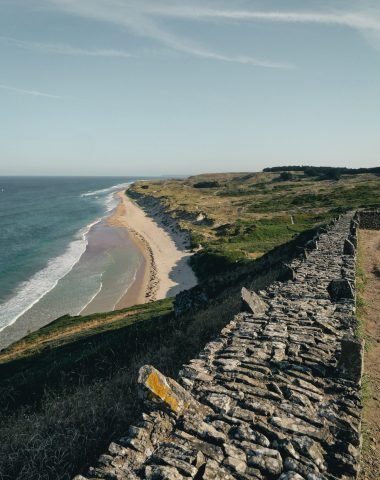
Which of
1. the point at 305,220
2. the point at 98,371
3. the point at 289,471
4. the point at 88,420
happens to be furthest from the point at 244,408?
the point at 305,220

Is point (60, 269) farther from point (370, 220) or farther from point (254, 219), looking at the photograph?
point (370, 220)

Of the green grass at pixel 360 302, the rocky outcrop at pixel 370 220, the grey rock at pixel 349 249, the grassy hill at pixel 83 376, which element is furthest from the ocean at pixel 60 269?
the rocky outcrop at pixel 370 220

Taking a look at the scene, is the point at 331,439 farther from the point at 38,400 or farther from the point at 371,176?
the point at 371,176

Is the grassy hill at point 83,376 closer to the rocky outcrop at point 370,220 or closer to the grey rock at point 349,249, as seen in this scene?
the grey rock at point 349,249

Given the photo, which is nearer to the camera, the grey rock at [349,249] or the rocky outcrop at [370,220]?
the grey rock at [349,249]

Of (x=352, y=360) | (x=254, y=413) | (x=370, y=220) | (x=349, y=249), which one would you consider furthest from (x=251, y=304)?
(x=370, y=220)

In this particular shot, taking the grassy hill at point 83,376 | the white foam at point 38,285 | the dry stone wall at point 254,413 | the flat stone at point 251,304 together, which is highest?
the flat stone at point 251,304

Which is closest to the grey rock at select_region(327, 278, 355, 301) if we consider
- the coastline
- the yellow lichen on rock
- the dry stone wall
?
the dry stone wall
